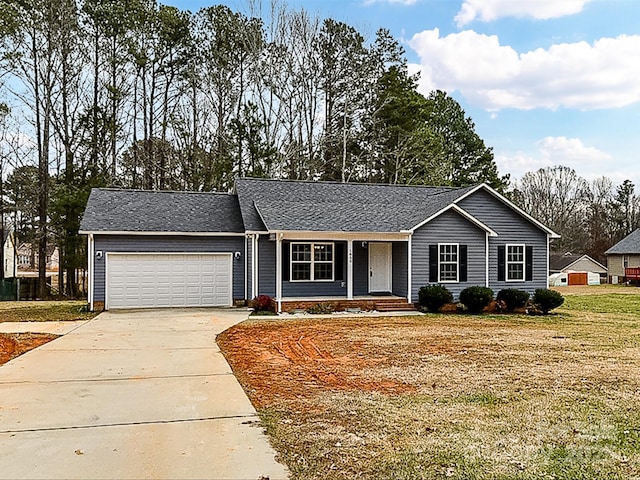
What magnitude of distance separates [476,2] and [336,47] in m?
16.0

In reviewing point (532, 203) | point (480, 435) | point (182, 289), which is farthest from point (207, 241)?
point (532, 203)

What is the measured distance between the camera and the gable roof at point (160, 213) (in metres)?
17.2

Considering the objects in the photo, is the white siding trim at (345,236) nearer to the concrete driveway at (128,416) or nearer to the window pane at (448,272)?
the window pane at (448,272)

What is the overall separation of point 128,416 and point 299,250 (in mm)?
12361

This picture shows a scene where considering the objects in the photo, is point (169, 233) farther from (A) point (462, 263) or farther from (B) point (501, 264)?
(B) point (501, 264)

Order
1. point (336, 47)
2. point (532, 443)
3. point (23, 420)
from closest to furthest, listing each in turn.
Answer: point (532, 443), point (23, 420), point (336, 47)

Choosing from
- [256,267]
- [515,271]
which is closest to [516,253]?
[515,271]

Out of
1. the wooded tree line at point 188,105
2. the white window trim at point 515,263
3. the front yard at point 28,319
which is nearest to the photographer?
the front yard at point 28,319

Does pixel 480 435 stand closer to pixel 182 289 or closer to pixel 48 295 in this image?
pixel 182 289

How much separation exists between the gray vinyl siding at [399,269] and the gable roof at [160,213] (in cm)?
527

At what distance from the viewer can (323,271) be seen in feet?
60.0

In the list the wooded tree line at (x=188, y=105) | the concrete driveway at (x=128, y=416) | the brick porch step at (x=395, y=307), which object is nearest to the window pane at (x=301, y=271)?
the brick porch step at (x=395, y=307)

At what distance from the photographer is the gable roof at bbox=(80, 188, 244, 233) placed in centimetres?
1719

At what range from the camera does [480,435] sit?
5227 millimetres
